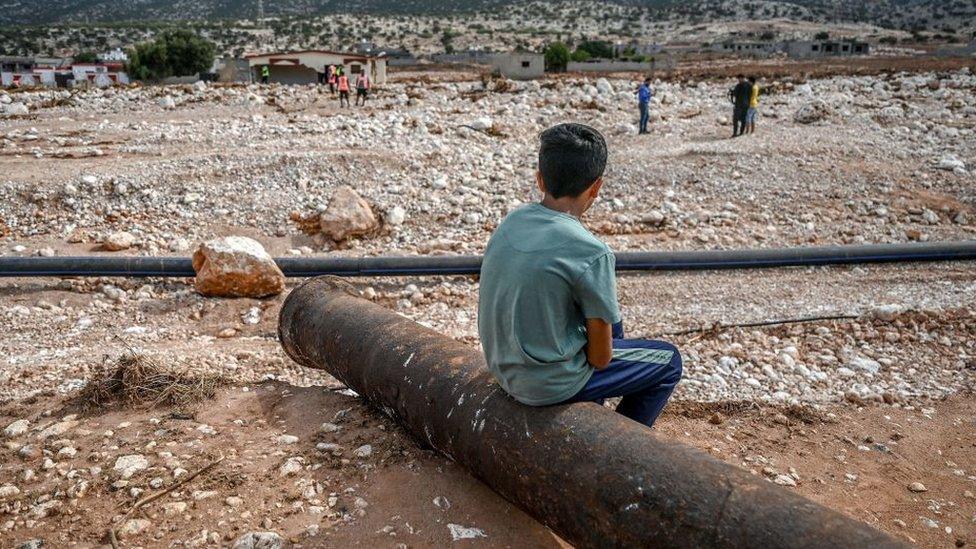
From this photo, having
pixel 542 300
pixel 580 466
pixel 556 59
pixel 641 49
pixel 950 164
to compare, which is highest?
pixel 641 49

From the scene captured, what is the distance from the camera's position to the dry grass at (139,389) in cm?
423

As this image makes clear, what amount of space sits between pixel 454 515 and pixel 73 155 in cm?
1051

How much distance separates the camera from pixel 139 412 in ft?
13.6

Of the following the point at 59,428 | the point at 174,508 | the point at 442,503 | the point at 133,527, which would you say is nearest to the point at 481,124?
the point at 59,428

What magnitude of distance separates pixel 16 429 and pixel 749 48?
6044 cm

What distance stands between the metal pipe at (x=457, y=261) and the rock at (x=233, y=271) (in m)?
0.25

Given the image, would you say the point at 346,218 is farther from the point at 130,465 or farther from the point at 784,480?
the point at 784,480

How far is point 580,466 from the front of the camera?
2.64 m

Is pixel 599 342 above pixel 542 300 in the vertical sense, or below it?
below

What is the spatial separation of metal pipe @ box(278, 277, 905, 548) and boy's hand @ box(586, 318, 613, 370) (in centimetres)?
25

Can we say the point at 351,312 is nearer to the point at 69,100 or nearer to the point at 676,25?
the point at 69,100

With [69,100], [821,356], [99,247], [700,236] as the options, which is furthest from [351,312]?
[69,100]

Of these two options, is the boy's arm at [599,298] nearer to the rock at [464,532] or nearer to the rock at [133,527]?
the rock at [464,532]

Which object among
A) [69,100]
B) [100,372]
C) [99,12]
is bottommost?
[100,372]
